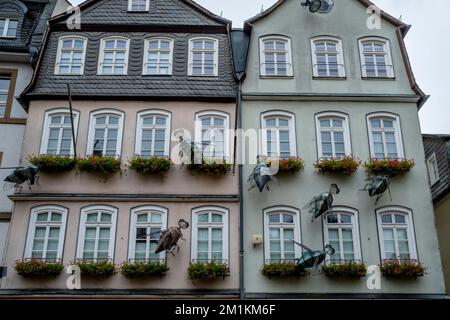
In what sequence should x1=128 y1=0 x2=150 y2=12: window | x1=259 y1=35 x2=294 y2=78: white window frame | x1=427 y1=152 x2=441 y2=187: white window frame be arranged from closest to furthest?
x1=259 y1=35 x2=294 y2=78: white window frame, x1=128 y1=0 x2=150 y2=12: window, x1=427 y1=152 x2=441 y2=187: white window frame

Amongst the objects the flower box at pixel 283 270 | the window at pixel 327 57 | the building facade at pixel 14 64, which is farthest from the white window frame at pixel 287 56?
the building facade at pixel 14 64

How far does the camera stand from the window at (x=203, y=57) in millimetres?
15414

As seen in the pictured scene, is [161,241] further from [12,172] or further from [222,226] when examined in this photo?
[12,172]

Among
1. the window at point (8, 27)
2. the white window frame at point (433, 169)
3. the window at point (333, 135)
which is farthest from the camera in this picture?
the white window frame at point (433, 169)

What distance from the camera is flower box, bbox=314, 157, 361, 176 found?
13625 millimetres

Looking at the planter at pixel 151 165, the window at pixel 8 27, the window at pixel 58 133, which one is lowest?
the planter at pixel 151 165

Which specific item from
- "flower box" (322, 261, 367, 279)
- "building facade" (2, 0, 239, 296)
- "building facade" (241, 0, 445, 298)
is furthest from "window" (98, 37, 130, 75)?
"flower box" (322, 261, 367, 279)

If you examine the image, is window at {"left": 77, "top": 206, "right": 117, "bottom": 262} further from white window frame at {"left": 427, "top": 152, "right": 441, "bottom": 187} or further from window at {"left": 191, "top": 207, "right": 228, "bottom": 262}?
white window frame at {"left": 427, "top": 152, "right": 441, "bottom": 187}

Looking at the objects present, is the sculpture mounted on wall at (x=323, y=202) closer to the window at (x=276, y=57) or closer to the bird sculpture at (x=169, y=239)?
the bird sculpture at (x=169, y=239)

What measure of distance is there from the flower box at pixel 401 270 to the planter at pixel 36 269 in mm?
7566

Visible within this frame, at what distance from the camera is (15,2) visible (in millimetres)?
16766

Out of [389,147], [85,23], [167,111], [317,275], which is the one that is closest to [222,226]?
[317,275]

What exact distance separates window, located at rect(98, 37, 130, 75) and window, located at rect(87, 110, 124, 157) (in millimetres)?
1433
